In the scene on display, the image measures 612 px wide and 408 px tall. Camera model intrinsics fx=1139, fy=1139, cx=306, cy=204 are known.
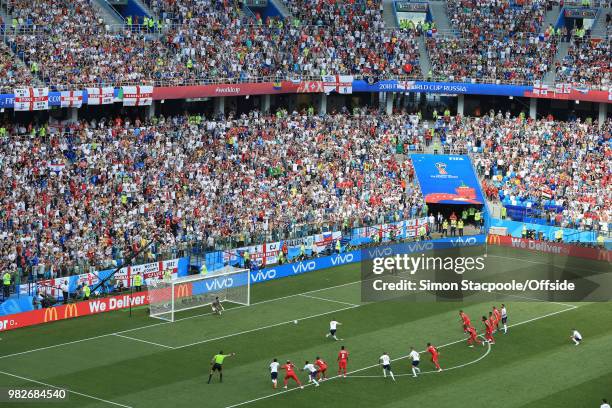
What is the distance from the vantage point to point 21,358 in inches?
1623

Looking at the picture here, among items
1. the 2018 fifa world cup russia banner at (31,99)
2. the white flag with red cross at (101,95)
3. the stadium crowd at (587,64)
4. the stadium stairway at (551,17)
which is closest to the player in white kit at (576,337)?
the white flag with red cross at (101,95)

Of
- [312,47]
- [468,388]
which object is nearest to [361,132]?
[312,47]

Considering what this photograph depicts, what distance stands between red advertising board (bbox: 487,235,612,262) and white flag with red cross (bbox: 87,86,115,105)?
23410mm

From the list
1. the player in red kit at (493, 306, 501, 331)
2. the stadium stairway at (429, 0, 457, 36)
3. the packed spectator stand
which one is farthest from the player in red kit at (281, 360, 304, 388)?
the stadium stairway at (429, 0, 457, 36)

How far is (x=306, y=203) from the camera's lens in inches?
2547

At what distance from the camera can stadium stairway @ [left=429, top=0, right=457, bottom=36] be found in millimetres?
81781

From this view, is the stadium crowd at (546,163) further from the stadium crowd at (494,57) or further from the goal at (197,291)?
the goal at (197,291)

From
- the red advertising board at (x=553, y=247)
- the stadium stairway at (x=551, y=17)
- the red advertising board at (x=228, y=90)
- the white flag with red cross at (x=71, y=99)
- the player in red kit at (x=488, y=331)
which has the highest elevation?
the stadium stairway at (x=551, y=17)

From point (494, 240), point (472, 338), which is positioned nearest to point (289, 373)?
point (472, 338)

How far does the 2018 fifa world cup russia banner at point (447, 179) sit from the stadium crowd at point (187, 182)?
108 cm

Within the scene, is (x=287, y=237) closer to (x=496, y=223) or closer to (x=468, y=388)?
(x=496, y=223)

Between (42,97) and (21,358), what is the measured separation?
2060 centimetres

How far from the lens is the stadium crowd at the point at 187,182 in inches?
2084

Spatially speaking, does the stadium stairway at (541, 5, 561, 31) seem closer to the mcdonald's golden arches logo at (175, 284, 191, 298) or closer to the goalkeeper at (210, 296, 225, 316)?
the goalkeeper at (210, 296, 225, 316)
